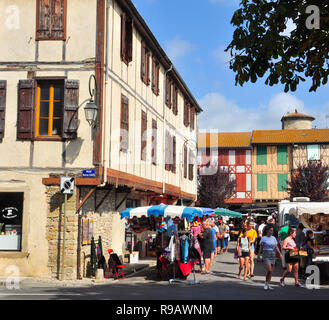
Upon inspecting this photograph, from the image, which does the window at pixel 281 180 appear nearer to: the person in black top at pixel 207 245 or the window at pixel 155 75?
the window at pixel 155 75

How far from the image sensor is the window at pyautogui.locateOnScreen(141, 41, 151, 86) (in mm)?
20047

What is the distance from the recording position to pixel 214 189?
44.1 metres

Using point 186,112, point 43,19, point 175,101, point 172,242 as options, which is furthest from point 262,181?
point 43,19

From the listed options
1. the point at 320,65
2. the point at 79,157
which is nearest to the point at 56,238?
the point at 79,157

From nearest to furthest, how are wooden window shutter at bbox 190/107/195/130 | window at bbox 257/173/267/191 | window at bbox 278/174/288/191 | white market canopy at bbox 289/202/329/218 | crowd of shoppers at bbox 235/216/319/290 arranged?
1. crowd of shoppers at bbox 235/216/319/290
2. white market canopy at bbox 289/202/329/218
3. wooden window shutter at bbox 190/107/195/130
4. window at bbox 278/174/288/191
5. window at bbox 257/173/267/191

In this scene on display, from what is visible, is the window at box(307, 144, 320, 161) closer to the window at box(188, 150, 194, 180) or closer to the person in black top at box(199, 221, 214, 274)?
the window at box(188, 150, 194, 180)

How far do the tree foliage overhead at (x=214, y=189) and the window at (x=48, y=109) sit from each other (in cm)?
2956

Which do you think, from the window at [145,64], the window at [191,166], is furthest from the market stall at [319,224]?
the window at [191,166]

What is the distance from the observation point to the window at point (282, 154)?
164 feet

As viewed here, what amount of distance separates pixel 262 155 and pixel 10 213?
38.4 metres

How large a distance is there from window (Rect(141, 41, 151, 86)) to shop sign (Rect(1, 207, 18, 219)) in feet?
24.8

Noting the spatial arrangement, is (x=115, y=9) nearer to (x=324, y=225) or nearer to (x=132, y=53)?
(x=132, y=53)

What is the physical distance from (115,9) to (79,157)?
16.5ft

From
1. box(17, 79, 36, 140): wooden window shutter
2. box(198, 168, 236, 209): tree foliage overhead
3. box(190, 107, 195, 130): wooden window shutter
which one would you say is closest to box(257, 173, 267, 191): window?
box(198, 168, 236, 209): tree foliage overhead
